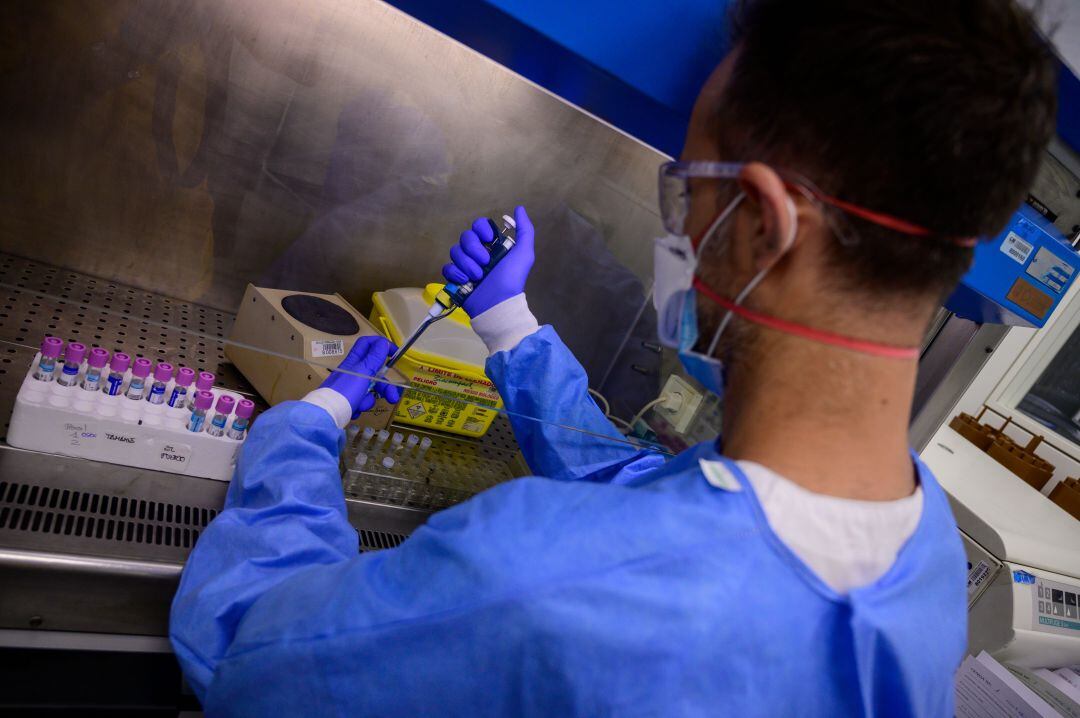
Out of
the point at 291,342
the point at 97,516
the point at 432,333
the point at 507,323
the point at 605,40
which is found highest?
the point at 605,40

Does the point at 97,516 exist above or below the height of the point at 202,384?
below

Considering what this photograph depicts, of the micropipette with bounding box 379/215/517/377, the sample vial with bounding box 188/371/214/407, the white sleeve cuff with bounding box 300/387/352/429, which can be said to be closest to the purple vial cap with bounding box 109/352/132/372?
the sample vial with bounding box 188/371/214/407

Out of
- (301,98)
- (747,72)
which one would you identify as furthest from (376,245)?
(747,72)

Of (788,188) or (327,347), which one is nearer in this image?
(788,188)

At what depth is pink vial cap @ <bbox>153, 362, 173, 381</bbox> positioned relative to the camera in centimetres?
121

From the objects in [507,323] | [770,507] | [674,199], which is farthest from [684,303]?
[507,323]

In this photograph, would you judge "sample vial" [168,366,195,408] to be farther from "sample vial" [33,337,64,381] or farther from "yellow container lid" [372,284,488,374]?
"yellow container lid" [372,284,488,374]

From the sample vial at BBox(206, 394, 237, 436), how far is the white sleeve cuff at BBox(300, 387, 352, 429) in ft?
0.40

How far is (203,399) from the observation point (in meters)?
1.21

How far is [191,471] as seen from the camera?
4.05ft

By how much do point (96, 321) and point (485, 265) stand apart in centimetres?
75

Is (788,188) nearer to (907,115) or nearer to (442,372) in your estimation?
(907,115)

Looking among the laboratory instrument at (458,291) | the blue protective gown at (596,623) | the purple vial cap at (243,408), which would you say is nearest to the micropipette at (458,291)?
the laboratory instrument at (458,291)

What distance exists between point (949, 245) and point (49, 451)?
127 centimetres
